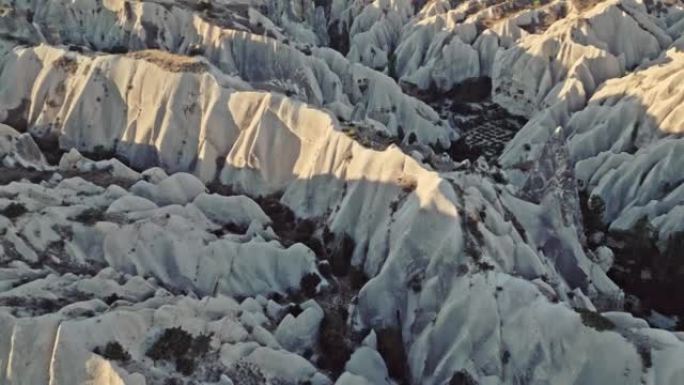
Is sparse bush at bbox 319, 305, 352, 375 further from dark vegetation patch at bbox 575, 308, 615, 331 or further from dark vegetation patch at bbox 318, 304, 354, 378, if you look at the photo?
dark vegetation patch at bbox 575, 308, 615, 331

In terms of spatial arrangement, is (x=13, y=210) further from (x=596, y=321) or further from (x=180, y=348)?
(x=596, y=321)

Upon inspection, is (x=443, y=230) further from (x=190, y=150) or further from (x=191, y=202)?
(x=190, y=150)

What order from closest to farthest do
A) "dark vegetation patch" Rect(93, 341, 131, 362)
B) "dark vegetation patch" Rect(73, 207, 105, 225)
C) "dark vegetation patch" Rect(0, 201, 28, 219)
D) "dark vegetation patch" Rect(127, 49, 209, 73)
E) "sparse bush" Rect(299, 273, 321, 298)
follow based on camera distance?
"dark vegetation patch" Rect(93, 341, 131, 362)
"dark vegetation patch" Rect(0, 201, 28, 219)
"dark vegetation patch" Rect(73, 207, 105, 225)
"sparse bush" Rect(299, 273, 321, 298)
"dark vegetation patch" Rect(127, 49, 209, 73)

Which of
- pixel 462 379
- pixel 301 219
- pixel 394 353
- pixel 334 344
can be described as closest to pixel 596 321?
pixel 462 379

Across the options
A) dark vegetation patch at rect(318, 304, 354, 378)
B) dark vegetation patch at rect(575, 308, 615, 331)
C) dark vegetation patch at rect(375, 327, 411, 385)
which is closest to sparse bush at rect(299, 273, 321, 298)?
dark vegetation patch at rect(318, 304, 354, 378)

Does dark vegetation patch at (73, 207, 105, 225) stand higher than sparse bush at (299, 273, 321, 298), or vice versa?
dark vegetation patch at (73, 207, 105, 225)

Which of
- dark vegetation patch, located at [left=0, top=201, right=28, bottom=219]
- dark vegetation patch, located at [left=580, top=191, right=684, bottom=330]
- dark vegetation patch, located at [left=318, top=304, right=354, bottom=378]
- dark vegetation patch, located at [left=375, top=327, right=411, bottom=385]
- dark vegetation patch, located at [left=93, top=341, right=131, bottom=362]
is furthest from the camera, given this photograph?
dark vegetation patch, located at [left=580, top=191, right=684, bottom=330]

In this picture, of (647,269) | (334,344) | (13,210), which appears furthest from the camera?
(647,269)
